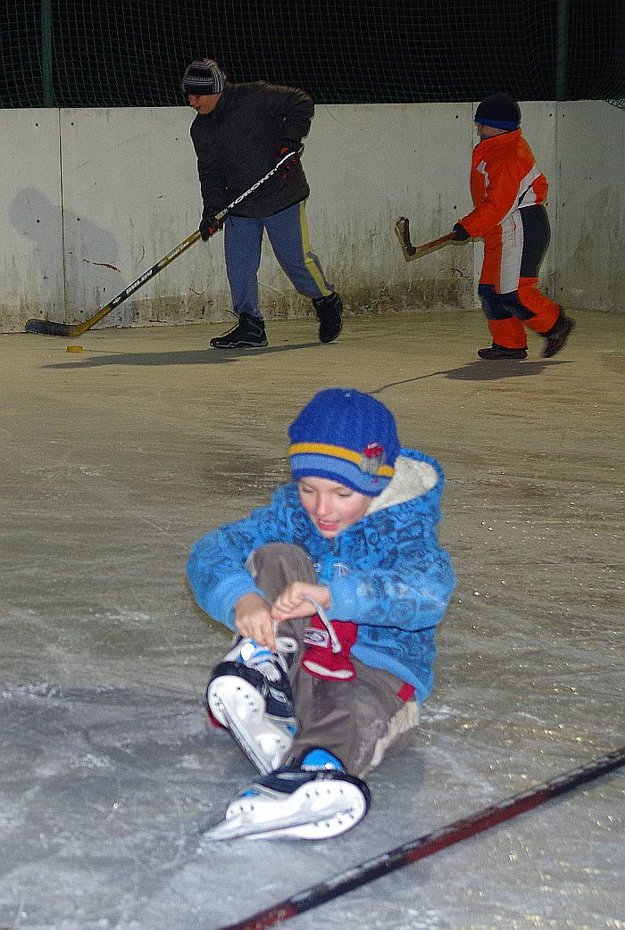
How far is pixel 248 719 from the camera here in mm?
1855

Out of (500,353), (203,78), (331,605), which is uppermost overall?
(203,78)

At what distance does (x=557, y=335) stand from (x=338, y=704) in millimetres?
4615

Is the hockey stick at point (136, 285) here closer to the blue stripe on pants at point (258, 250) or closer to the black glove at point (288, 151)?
the black glove at point (288, 151)

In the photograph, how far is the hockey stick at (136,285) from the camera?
661 cm

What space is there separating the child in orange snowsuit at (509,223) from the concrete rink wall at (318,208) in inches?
96.3

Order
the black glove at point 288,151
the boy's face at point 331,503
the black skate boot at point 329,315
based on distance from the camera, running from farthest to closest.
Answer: the black skate boot at point 329,315
the black glove at point 288,151
the boy's face at point 331,503

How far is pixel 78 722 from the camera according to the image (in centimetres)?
211

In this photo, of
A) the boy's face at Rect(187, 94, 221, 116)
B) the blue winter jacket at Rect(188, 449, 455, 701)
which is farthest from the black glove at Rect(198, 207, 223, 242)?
the blue winter jacket at Rect(188, 449, 455, 701)

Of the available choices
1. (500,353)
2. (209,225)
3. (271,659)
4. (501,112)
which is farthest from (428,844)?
(209,225)

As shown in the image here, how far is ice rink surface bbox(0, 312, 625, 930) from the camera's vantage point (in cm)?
159

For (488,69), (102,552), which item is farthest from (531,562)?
(488,69)

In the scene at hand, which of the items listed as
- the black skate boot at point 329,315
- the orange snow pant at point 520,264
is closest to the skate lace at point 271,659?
the orange snow pant at point 520,264

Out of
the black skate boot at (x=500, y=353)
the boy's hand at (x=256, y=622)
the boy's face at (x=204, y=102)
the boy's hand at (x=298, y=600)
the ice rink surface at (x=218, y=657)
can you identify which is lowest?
the black skate boot at (x=500, y=353)

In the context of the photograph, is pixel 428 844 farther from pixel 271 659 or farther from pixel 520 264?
pixel 520 264
